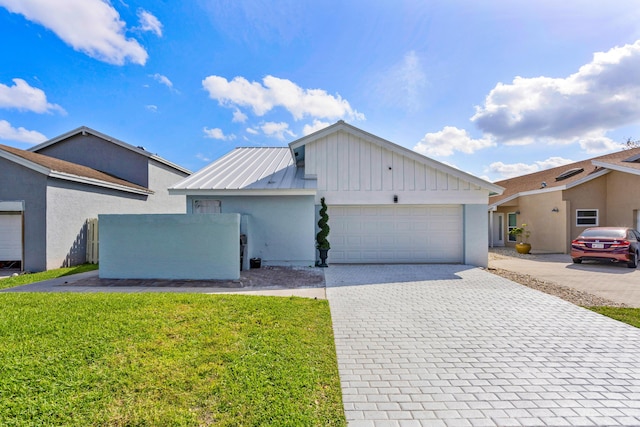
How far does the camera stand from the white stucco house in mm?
10531

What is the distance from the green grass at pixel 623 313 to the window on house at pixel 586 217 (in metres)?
12.4

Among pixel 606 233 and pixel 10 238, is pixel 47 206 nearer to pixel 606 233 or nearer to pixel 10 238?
pixel 10 238

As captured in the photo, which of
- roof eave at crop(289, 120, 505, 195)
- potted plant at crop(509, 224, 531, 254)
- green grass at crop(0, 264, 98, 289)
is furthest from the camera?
potted plant at crop(509, 224, 531, 254)

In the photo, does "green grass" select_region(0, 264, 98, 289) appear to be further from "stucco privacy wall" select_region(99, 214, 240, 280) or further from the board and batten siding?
the board and batten siding

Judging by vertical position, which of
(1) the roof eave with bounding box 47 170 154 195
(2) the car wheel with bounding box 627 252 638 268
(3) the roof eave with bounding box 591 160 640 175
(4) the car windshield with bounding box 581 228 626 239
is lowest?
(2) the car wheel with bounding box 627 252 638 268

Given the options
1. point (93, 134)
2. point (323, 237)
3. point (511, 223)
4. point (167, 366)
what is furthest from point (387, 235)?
point (93, 134)

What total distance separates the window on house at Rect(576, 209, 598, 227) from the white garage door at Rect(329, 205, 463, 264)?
31.9 feet

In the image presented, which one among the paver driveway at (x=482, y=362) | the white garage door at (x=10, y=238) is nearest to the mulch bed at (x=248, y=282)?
the paver driveway at (x=482, y=362)

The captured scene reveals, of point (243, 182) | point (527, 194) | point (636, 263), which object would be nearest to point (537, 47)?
point (636, 263)

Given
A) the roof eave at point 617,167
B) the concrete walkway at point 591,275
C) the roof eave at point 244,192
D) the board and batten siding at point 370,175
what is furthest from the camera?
the roof eave at point 617,167

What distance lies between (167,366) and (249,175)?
8.73 meters

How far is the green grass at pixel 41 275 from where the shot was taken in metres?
8.06

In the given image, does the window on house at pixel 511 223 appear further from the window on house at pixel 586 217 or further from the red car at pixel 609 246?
the red car at pixel 609 246

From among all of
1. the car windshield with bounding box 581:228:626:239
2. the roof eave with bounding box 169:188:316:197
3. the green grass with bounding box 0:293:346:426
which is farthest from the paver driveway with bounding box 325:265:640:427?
the car windshield with bounding box 581:228:626:239
